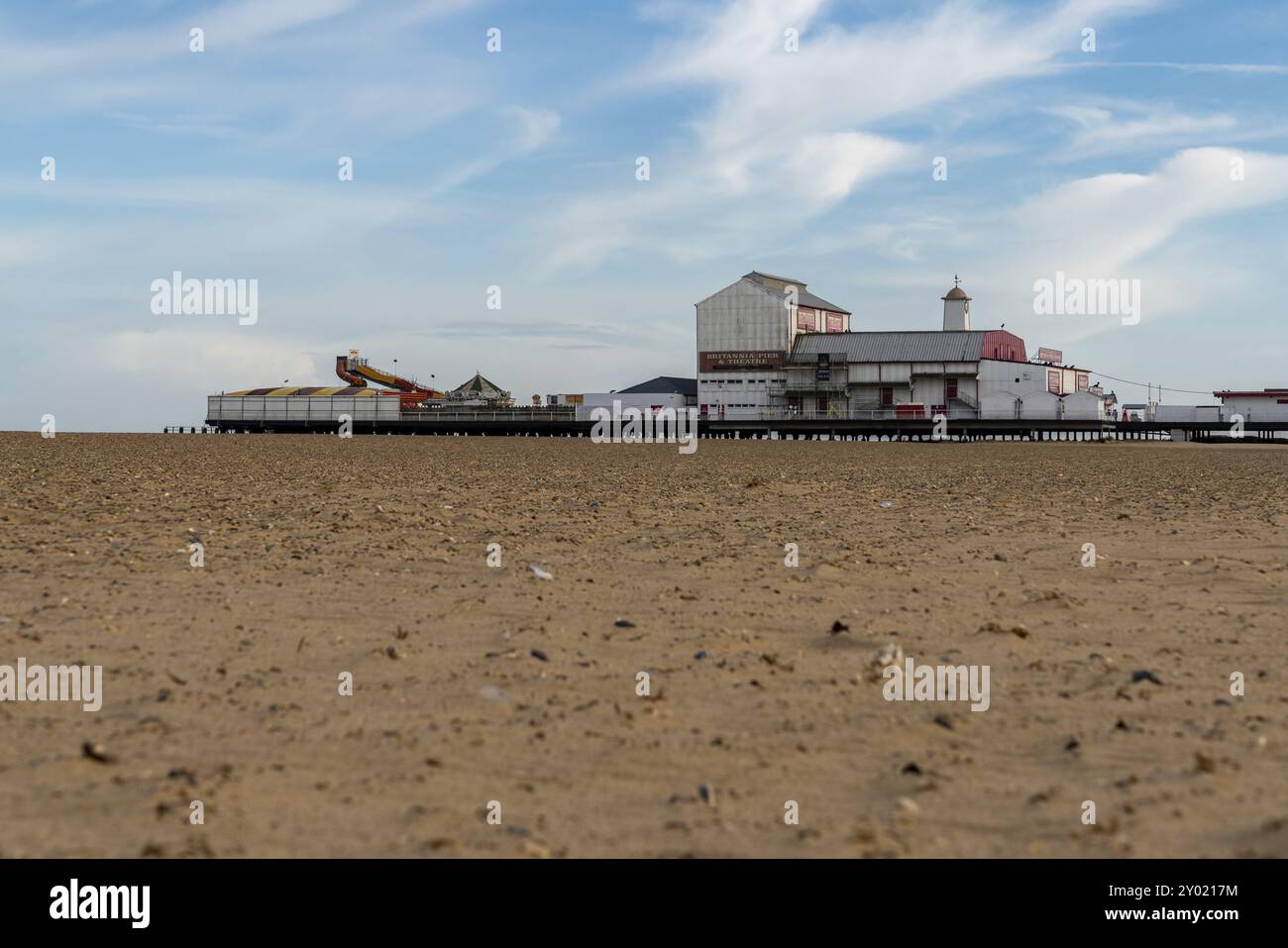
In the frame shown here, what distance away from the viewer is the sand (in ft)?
16.7

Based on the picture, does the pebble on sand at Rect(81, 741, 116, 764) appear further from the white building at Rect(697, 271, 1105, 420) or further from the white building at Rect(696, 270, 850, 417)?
the white building at Rect(696, 270, 850, 417)

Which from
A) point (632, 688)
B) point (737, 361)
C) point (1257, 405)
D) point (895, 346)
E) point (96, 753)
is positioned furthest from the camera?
point (737, 361)

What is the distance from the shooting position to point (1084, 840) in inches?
195

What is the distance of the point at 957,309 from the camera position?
336 feet

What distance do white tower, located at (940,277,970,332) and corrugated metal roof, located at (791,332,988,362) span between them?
6.97 meters

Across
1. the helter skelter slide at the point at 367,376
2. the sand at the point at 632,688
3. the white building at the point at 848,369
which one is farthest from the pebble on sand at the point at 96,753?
the helter skelter slide at the point at 367,376

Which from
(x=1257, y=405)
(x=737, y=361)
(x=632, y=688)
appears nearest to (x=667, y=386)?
(x=737, y=361)

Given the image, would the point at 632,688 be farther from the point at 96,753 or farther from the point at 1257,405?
the point at 1257,405

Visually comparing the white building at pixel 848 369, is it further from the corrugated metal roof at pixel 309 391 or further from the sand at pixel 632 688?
the sand at pixel 632 688

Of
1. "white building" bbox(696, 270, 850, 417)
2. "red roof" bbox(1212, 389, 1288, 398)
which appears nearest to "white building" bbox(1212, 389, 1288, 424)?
"red roof" bbox(1212, 389, 1288, 398)

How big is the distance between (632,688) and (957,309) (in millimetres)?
100311
